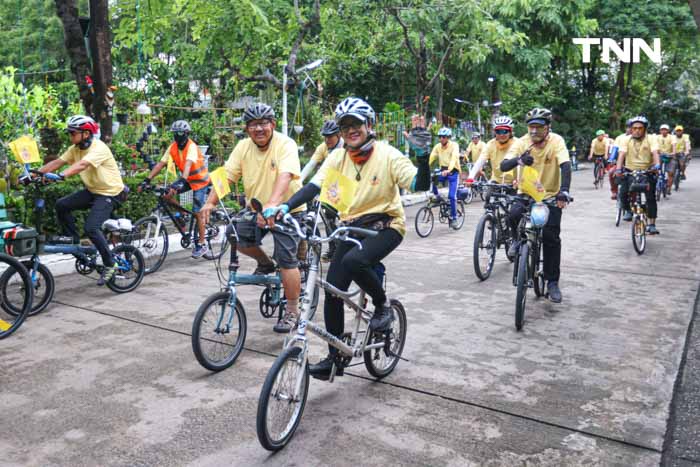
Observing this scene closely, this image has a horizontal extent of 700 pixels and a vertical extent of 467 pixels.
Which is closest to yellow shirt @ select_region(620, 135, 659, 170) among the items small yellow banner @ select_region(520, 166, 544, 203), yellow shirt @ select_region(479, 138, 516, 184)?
yellow shirt @ select_region(479, 138, 516, 184)

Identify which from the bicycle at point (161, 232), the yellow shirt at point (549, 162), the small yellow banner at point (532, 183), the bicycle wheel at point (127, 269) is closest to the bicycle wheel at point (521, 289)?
the small yellow banner at point (532, 183)

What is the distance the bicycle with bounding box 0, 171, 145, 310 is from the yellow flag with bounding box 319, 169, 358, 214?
11.1ft

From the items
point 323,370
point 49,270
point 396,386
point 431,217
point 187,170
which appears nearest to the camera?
point 323,370

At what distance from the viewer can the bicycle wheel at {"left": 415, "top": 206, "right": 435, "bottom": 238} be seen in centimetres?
1151

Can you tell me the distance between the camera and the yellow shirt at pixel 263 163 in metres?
5.66

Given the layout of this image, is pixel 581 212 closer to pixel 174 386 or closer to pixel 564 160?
pixel 564 160

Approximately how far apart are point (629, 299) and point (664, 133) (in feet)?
40.8

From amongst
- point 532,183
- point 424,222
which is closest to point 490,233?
point 532,183

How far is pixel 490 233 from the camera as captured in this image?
27.4 feet

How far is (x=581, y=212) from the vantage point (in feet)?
48.3

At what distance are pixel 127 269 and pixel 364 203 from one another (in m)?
3.99

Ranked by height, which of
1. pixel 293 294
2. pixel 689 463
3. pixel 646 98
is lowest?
pixel 689 463

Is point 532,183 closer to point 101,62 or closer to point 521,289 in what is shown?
point 521,289

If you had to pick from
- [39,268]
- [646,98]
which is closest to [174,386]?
[39,268]
